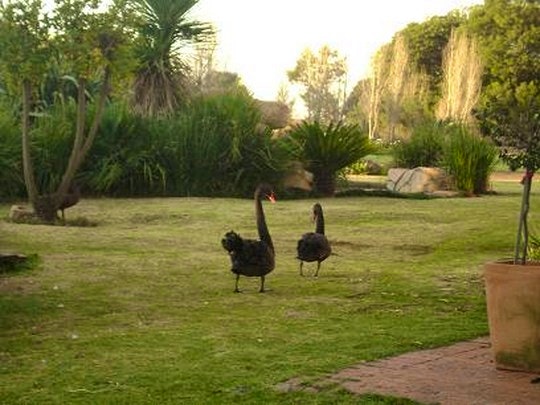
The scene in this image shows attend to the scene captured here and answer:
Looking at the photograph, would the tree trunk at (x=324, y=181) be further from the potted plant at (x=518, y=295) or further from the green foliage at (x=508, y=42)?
the green foliage at (x=508, y=42)

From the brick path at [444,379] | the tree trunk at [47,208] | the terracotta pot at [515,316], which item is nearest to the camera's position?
the brick path at [444,379]

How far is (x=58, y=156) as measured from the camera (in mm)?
19062

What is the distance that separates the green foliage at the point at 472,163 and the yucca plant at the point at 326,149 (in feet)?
7.75

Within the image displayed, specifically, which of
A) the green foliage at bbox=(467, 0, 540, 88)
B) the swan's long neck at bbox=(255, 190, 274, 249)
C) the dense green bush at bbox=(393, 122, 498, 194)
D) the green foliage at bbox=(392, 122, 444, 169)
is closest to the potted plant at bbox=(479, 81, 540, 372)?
the swan's long neck at bbox=(255, 190, 274, 249)

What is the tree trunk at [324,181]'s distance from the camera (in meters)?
22.2

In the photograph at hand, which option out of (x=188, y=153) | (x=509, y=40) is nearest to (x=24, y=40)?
(x=188, y=153)

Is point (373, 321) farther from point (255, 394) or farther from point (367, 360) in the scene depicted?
point (255, 394)

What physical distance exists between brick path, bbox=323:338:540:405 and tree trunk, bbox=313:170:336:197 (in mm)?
16522

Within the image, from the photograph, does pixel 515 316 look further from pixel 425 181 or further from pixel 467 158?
pixel 425 181

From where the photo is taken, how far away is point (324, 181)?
73.2ft

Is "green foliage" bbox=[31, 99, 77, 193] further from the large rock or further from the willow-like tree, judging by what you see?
the large rock

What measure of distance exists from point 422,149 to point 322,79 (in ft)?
216

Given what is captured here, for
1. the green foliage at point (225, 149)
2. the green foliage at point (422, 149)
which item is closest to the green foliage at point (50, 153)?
the green foliage at point (225, 149)

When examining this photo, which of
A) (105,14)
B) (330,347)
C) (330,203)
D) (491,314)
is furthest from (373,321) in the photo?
(330,203)
